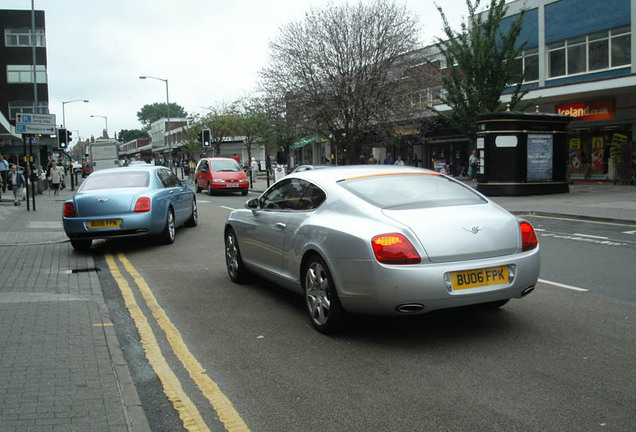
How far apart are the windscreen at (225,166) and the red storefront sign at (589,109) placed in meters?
15.6

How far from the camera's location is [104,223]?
34.3ft

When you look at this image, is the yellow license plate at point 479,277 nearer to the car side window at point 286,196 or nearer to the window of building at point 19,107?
the car side window at point 286,196

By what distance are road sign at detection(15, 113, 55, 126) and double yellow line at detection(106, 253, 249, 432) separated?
14.2 m

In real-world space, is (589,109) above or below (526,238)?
above

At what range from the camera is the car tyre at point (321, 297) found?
515 centimetres

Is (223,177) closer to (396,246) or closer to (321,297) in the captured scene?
(321,297)

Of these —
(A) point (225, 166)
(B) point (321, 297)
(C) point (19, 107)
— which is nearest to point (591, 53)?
(A) point (225, 166)

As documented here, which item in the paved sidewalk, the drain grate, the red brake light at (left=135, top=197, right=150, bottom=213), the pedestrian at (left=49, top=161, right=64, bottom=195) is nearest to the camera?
the paved sidewalk

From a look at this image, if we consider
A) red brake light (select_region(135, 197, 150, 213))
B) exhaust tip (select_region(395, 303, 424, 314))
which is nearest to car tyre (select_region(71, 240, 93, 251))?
red brake light (select_region(135, 197, 150, 213))

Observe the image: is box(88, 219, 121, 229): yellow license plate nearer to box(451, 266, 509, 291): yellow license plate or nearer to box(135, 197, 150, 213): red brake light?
box(135, 197, 150, 213): red brake light

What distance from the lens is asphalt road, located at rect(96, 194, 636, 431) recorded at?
359 cm

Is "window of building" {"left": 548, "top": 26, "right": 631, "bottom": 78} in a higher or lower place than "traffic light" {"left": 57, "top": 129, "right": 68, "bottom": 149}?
higher

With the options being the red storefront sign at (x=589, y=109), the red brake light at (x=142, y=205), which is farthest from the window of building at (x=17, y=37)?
the red brake light at (x=142, y=205)

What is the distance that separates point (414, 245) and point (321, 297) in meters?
1.05
